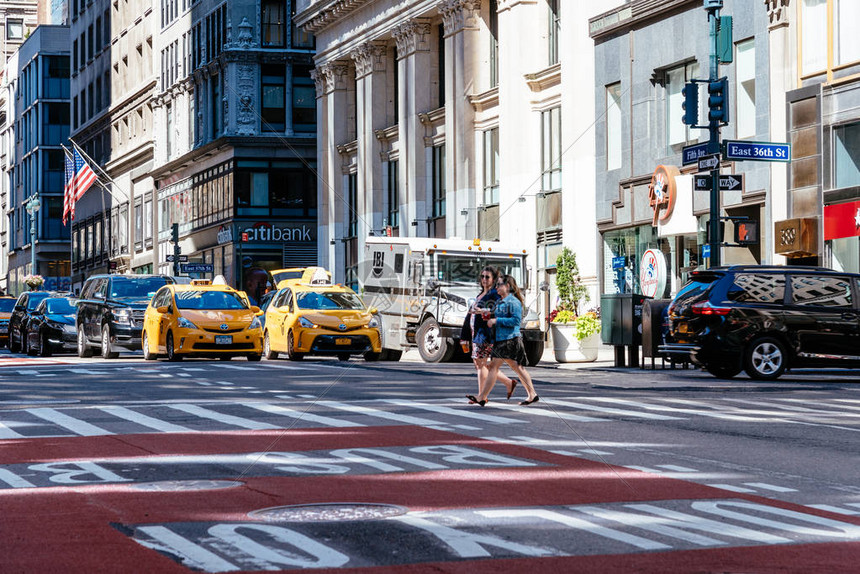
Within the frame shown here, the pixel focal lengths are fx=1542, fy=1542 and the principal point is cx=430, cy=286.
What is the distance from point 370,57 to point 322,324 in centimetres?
3047

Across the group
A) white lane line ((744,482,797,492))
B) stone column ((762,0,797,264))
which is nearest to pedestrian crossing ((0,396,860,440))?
white lane line ((744,482,797,492))

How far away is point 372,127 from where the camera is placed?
201 feet

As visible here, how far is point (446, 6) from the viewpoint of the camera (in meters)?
53.8

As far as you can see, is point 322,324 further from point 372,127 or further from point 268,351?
point 372,127

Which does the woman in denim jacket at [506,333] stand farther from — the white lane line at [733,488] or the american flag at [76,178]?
the american flag at [76,178]

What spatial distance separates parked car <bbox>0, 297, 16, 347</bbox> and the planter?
80.3 feet

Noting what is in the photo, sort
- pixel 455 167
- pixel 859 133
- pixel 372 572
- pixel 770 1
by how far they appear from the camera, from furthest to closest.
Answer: pixel 455 167
pixel 770 1
pixel 859 133
pixel 372 572

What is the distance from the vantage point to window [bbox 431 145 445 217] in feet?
185

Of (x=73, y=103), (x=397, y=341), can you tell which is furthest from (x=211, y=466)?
(x=73, y=103)

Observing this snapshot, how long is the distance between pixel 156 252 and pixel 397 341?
49.5 meters

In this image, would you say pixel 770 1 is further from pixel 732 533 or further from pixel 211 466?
pixel 732 533

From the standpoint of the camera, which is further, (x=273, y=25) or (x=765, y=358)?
(x=273, y=25)

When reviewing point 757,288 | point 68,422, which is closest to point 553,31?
point 757,288

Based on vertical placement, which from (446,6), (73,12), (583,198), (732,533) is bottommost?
(732,533)
